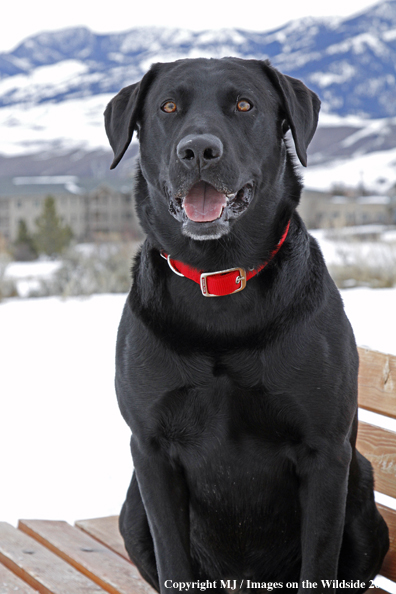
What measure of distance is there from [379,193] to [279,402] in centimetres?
5791

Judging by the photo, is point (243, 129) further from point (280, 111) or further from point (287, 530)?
point (287, 530)

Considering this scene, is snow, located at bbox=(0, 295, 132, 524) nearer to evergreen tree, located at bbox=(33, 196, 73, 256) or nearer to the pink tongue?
the pink tongue

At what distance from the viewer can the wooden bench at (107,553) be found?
6.86 ft

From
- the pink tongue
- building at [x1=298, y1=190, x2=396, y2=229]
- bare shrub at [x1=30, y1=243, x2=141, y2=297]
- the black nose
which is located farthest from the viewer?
building at [x1=298, y1=190, x2=396, y2=229]

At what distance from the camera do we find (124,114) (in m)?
1.96

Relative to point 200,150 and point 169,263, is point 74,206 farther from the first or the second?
point 200,150

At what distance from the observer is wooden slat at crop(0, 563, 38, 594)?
205cm

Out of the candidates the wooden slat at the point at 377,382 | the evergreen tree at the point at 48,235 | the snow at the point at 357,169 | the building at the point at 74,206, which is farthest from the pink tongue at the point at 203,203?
the snow at the point at 357,169

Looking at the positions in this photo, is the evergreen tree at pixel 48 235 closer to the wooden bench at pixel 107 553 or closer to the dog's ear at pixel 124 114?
the wooden bench at pixel 107 553

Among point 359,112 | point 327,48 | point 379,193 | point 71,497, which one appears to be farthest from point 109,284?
point 327,48

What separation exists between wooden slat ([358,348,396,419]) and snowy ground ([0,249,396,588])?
0.26 metres

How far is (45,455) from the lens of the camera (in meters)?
3.99

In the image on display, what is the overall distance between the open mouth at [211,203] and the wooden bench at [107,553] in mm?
770

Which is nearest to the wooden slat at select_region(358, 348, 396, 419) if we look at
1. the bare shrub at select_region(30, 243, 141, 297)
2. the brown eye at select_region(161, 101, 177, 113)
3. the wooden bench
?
the wooden bench
